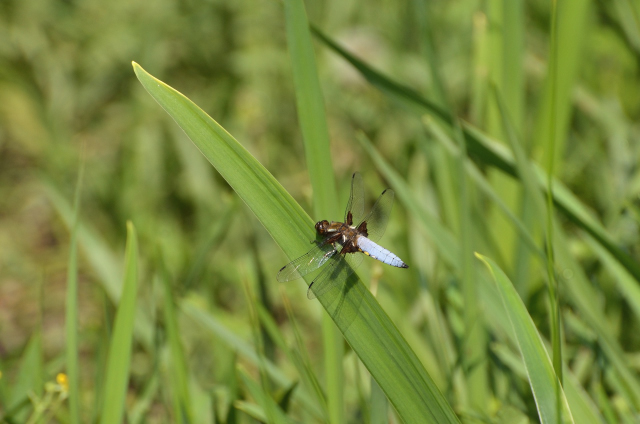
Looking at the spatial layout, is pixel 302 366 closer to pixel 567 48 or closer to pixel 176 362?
pixel 176 362

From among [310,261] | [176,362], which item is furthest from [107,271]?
[310,261]

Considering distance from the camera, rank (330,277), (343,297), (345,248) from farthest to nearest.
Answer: (345,248) < (330,277) < (343,297)

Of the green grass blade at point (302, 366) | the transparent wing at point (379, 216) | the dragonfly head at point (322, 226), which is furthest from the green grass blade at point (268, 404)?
Result: the transparent wing at point (379, 216)

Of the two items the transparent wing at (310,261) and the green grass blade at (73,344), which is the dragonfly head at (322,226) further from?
the green grass blade at (73,344)

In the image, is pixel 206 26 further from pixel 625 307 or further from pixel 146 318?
pixel 625 307

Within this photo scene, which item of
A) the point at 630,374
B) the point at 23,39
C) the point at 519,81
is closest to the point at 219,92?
the point at 23,39
